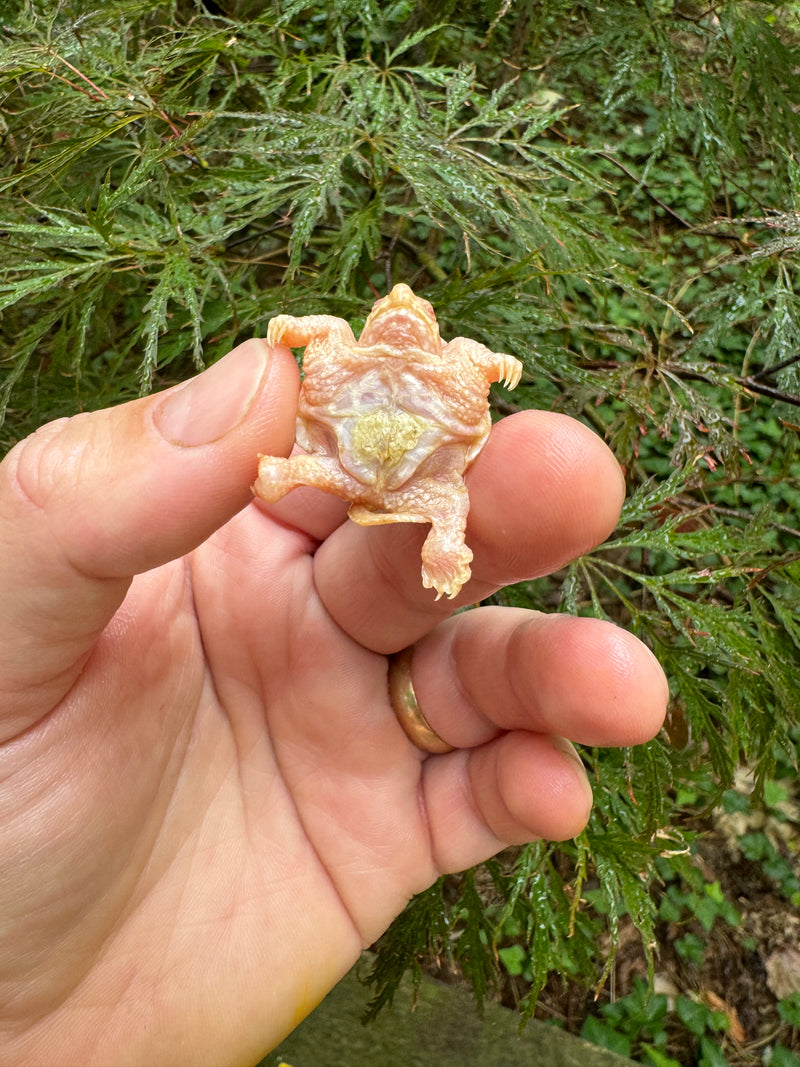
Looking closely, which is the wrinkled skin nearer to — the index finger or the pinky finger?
the index finger

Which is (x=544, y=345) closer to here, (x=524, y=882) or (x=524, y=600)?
(x=524, y=600)

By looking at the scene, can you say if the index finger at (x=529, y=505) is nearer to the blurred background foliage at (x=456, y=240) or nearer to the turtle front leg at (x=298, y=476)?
the blurred background foliage at (x=456, y=240)

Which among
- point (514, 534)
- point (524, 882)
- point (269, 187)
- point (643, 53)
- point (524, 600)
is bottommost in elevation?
point (524, 882)

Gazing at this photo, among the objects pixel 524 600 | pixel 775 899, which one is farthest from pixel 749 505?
pixel 524 600

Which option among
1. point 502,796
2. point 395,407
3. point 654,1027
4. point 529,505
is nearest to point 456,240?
point 395,407

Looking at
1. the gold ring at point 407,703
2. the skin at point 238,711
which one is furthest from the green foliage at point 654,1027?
the gold ring at point 407,703
